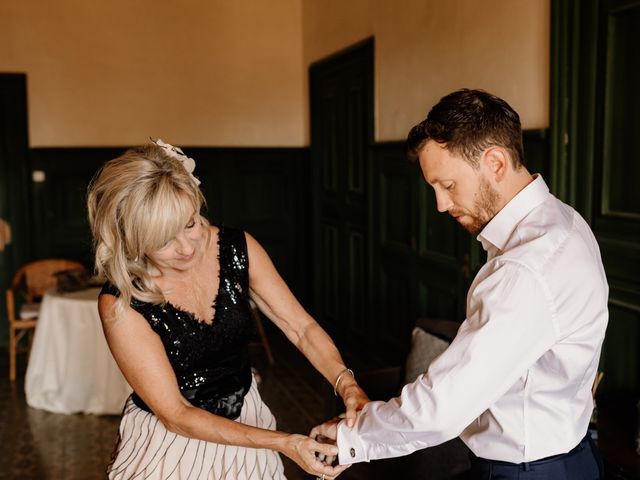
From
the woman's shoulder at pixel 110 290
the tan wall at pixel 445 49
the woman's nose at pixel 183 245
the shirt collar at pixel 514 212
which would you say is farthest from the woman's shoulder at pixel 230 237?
the tan wall at pixel 445 49

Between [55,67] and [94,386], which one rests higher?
[55,67]

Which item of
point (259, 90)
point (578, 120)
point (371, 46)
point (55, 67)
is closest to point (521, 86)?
point (578, 120)

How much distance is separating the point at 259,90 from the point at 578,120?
4.62 metres

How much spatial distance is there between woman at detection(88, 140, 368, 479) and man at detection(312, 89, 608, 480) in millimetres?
473

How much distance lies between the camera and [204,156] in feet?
23.7

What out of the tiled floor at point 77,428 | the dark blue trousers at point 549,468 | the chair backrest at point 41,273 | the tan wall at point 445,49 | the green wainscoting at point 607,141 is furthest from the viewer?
the chair backrest at point 41,273

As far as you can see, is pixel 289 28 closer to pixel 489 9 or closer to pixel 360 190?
pixel 360 190

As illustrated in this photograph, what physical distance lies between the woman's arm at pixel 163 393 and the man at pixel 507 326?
319mm

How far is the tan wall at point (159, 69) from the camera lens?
22.0 feet

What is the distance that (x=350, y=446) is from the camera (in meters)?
1.88

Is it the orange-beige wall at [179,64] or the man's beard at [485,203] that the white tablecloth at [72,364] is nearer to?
the orange-beige wall at [179,64]

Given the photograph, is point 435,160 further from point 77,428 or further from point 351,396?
point 77,428

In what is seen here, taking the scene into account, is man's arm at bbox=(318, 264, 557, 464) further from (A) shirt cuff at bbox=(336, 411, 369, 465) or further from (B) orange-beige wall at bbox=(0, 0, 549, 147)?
(B) orange-beige wall at bbox=(0, 0, 549, 147)

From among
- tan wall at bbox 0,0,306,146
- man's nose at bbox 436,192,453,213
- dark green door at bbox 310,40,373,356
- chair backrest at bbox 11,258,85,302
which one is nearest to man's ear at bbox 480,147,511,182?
man's nose at bbox 436,192,453,213
